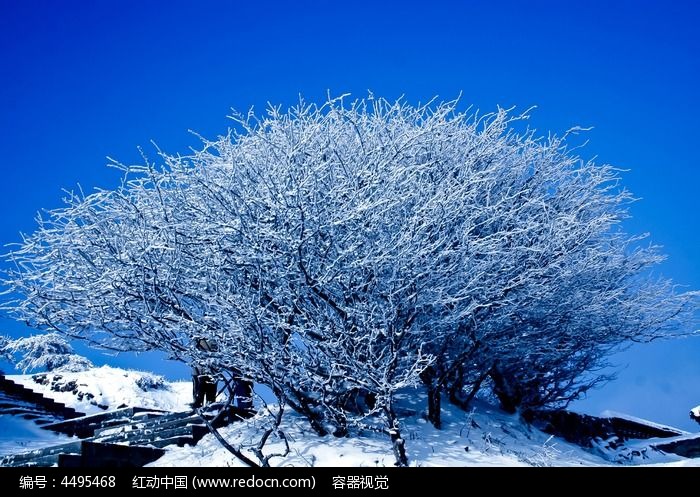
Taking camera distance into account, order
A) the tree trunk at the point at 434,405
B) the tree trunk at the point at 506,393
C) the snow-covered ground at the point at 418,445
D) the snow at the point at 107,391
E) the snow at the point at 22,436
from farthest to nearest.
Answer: the snow at the point at 107,391, the tree trunk at the point at 506,393, the snow at the point at 22,436, the tree trunk at the point at 434,405, the snow-covered ground at the point at 418,445

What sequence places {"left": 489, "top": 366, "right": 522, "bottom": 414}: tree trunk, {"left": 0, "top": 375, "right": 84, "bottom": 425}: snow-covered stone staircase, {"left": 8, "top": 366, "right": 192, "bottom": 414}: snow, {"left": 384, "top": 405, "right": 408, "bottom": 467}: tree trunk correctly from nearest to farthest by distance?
{"left": 384, "top": 405, "right": 408, "bottom": 467}: tree trunk, {"left": 489, "top": 366, "right": 522, "bottom": 414}: tree trunk, {"left": 0, "top": 375, "right": 84, "bottom": 425}: snow-covered stone staircase, {"left": 8, "top": 366, "right": 192, "bottom": 414}: snow

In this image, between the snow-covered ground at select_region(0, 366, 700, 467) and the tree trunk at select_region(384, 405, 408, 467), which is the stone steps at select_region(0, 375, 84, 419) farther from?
the tree trunk at select_region(384, 405, 408, 467)

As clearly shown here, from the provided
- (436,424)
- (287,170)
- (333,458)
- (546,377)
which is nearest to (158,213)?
(287,170)

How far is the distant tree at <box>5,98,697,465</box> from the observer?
800 cm

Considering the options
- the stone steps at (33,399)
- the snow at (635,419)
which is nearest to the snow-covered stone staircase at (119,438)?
the stone steps at (33,399)

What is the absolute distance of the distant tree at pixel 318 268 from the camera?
7996 millimetres

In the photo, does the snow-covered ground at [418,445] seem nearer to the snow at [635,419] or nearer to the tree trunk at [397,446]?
the tree trunk at [397,446]

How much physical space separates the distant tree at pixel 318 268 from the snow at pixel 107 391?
33.5 ft

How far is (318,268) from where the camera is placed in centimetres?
841

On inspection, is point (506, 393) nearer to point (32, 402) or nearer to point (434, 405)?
point (434, 405)

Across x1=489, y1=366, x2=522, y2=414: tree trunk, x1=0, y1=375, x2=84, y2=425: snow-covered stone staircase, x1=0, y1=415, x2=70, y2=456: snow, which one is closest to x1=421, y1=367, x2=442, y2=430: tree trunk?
x1=489, y1=366, x2=522, y2=414: tree trunk

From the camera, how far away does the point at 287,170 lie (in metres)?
8.32

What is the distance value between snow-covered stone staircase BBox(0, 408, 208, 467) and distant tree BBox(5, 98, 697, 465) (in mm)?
1679

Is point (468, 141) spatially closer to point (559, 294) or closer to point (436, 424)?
point (559, 294)
